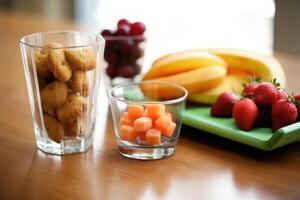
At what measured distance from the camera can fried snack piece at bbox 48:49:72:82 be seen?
2.98ft

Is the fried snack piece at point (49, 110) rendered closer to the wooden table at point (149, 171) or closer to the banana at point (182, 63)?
the wooden table at point (149, 171)

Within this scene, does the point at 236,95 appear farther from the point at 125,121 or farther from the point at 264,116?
the point at 125,121

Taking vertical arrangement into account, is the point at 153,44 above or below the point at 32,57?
below

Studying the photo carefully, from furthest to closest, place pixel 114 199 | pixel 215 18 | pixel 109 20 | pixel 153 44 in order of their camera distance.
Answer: pixel 109 20 → pixel 215 18 → pixel 153 44 → pixel 114 199

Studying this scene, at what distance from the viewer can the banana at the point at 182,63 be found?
1.16 metres

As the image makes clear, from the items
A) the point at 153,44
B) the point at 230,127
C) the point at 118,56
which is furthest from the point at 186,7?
the point at 230,127

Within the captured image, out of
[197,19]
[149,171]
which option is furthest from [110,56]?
[197,19]

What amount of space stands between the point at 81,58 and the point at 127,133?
0.48 ft

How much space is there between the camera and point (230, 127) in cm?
101

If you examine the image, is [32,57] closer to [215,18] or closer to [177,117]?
[177,117]

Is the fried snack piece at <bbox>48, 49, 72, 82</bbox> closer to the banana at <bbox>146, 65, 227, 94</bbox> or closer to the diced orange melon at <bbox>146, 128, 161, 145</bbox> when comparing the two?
the diced orange melon at <bbox>146, 128, 161, 145</bbox>

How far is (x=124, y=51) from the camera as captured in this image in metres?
1.25

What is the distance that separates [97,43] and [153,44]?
773 millimetres

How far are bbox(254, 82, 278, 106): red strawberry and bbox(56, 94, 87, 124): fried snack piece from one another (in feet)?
1.00
